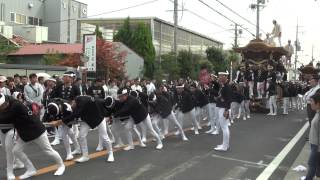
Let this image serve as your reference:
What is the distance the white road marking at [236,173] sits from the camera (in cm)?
981

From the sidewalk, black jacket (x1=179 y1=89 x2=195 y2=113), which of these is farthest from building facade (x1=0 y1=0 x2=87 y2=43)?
the sidewalk

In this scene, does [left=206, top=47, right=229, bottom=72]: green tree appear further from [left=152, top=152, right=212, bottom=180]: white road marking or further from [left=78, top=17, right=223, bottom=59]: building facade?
[left=152, top=152, right=212, bottom=180]: white road marking

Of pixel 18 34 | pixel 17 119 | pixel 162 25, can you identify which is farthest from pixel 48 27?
pixel 17 119

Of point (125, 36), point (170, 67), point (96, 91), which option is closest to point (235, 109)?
point (96, 91)

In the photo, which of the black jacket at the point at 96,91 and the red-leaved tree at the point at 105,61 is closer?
the black jacket at the point at 96,91

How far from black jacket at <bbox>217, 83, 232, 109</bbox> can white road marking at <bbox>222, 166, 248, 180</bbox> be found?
108 inches

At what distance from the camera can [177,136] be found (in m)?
16.0

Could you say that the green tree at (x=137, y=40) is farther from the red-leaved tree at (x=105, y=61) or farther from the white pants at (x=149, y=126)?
the white pants at (x=149, y=126)

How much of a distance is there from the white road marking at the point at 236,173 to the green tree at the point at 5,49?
1233 inches

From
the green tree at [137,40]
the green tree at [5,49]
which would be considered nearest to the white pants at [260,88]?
the green tree at [5,49]

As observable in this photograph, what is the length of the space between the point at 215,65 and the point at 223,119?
179 ft

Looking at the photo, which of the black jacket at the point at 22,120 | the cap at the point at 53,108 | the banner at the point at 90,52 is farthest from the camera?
the banner at the point at 90,52

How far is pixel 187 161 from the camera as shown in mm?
11414

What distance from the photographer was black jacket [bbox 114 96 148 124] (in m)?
12.4
